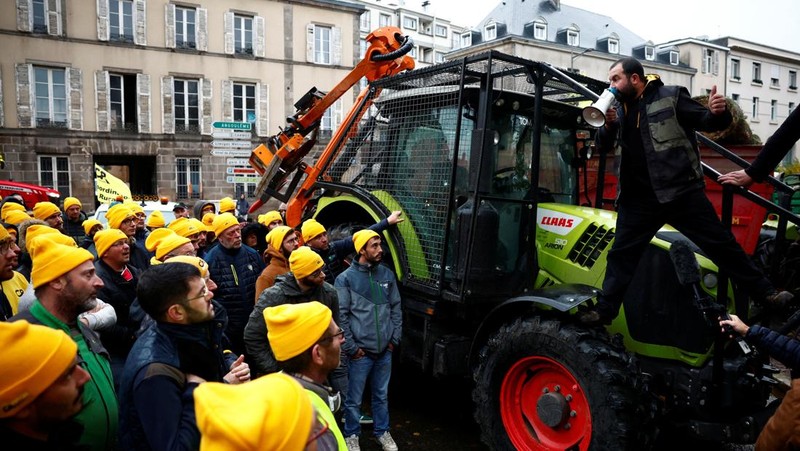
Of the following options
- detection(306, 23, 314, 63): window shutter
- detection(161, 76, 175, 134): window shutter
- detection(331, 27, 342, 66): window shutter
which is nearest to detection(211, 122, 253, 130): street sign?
detection(161, 76, 175, 134): window shutter

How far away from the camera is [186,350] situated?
2.33m

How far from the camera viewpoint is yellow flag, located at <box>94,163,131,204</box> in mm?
11648

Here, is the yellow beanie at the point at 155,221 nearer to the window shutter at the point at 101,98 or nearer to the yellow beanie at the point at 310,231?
the yellow beanie at the point at 310,231

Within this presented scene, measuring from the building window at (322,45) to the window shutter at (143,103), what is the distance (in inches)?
304

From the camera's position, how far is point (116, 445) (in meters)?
2.47

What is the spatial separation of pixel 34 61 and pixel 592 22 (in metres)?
38.5

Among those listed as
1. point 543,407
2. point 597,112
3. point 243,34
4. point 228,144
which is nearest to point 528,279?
point 543,407

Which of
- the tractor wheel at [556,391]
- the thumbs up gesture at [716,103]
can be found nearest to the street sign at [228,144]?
the tractor wheel at [556,391]

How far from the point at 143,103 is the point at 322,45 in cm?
866

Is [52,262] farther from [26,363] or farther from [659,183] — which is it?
[659,183]

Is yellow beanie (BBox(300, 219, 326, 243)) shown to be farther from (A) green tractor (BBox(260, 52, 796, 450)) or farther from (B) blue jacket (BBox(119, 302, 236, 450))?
(B) blue jacket (BBox(119, 302, 236, 450))

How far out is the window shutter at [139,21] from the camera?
23.3 metres

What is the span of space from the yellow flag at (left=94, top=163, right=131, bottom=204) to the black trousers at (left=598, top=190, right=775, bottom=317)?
1097cm

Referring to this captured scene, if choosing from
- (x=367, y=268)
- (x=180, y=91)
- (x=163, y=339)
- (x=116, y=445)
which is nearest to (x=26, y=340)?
(x=163, y=339)
